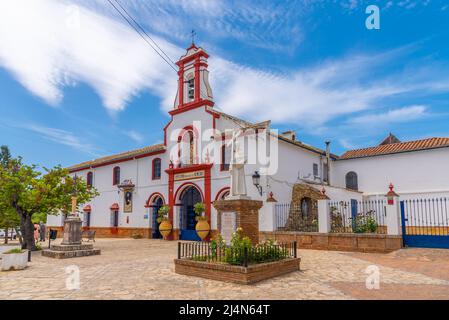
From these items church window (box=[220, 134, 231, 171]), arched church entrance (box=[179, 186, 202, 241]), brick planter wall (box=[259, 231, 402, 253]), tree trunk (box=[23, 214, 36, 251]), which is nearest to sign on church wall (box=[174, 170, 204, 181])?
arched church entrance (box=[179, 186, 202, 241])

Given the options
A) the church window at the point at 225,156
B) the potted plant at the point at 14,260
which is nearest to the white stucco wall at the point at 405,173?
the church window at the point at 225,156

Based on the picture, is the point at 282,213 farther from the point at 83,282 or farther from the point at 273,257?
the point at 83,282

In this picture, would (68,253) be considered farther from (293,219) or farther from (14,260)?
(293,219)

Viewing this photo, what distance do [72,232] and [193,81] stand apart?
41.4 feet

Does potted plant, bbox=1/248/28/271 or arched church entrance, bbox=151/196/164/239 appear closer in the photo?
potted plant, bbox=1/248/28/271

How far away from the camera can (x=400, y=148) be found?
2320cm

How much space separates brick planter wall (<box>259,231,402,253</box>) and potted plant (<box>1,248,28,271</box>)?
10492mm

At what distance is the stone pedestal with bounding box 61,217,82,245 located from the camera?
14.1 metres

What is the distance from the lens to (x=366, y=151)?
25.5 meters

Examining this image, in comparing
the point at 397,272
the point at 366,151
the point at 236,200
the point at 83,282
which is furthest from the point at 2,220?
the point at 366,151

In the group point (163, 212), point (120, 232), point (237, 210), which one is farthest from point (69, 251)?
point (120, 232)

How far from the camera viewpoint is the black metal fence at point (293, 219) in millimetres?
17281

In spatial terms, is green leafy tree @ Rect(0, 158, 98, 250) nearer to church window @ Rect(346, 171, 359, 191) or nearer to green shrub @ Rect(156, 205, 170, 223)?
green shrub @ Rect(156, 205, 170, 223)

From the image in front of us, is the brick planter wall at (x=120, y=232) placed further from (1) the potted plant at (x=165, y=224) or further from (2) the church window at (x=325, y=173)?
(2) the church window at (x=325, y=173)
